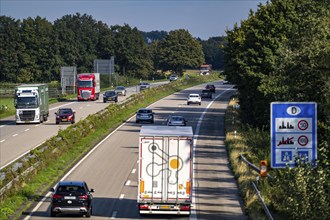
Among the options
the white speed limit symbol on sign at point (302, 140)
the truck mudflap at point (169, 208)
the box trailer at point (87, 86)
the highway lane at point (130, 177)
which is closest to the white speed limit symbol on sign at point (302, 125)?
the white speed limit symbol on sign at point (302, 140)

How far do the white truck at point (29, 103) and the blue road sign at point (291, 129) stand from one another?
52369 millimetres

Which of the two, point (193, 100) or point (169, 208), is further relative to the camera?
point (193, 100)

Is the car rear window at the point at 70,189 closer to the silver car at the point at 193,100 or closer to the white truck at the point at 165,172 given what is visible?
the white truck at the point at 165,172

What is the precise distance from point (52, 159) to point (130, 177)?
6505mm

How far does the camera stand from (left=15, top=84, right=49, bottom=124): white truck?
69.8 m

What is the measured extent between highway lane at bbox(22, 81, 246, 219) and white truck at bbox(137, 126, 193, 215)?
53.7 inches

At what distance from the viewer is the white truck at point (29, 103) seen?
69750mm

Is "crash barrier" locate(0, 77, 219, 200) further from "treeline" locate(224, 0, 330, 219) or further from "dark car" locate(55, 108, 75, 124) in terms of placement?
"treeline" locate(224, 0, 330, 219)

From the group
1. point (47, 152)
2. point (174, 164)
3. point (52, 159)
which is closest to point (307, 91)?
point (174, 164)

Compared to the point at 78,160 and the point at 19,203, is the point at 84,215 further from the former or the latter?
the point at 78,160

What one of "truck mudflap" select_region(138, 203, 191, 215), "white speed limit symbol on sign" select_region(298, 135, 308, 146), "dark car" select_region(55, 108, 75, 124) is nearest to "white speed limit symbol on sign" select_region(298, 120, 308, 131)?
"white speed limit symbol on sign" select_region(298, 135, 308, 146)

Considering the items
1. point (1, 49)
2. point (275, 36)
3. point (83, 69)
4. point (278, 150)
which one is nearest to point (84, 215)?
point (278, 150)

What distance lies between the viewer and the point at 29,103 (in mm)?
69688

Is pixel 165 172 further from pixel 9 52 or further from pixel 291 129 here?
pixel 9 52
